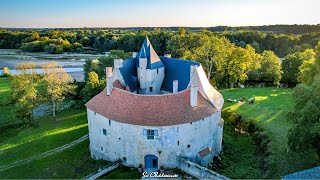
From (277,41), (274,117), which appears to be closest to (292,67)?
(274,117)

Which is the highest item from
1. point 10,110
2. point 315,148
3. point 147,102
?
point 147,102

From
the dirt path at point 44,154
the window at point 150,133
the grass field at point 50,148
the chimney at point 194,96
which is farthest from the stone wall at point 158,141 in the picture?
the dirt path at point 44,154

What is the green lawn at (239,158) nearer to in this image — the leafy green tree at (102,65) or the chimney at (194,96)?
the chimney at (194,96)

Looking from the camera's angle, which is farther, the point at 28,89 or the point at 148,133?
Result: the point at 28,89

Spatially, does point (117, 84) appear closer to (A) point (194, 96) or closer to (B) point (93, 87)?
(A) point (194, 96)

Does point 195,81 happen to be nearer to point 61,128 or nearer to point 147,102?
point 147,102

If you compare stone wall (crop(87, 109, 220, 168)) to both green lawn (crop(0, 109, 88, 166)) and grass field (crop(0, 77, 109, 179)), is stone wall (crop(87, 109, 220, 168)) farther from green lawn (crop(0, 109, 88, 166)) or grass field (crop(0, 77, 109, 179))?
green lawn (crop(0, 109, 88, 166))

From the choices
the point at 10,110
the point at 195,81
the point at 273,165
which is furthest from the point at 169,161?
the point at 10,110
